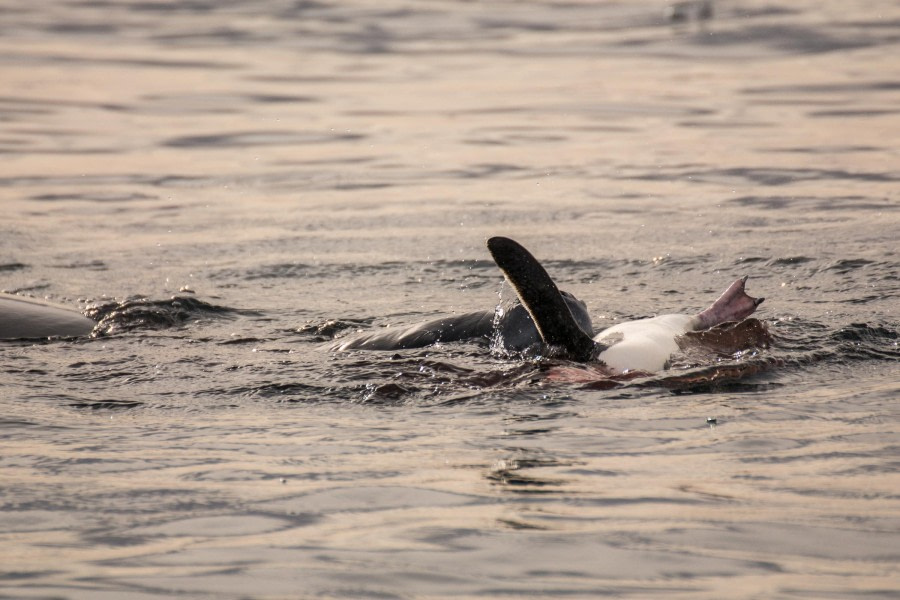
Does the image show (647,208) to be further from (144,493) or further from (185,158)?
(144,493)

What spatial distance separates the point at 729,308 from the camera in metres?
5.94

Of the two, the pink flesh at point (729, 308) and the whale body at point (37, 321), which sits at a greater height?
the pink flesh at point (729, 308)

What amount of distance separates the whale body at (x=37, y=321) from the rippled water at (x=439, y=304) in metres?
0.24

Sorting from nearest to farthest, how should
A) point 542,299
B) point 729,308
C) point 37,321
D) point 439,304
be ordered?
point 542,299
point 729,308
point 37,321
point 439,304

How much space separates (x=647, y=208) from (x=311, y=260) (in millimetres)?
2542

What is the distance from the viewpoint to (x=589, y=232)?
913 centimetres

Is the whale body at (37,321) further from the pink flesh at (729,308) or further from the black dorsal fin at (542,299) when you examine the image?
the pink flesh at (729,308)

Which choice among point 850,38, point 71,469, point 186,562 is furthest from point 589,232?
point 850,38

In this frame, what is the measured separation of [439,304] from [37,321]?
2033 mm

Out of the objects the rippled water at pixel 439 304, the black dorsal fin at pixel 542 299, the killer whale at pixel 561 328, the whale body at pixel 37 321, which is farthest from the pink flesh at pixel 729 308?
the whale body at pixel 37 321

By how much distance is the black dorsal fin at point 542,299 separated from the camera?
5.46 meters

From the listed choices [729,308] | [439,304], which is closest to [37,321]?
[439,304]

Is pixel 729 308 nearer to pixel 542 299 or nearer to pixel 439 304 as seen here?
pixel 542 299

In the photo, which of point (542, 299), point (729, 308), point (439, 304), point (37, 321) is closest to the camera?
point (542, 299)
